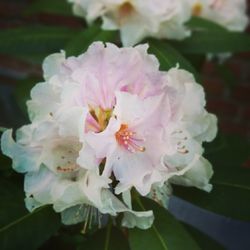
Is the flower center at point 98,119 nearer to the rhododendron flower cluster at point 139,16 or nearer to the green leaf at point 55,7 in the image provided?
the rhododendron flower cluster at point 139,16

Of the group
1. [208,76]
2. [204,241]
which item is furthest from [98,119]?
[208,76]

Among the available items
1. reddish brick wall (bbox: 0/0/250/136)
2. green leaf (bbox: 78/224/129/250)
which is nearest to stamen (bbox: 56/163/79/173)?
green leaf (bbox: 78/224/129/250)

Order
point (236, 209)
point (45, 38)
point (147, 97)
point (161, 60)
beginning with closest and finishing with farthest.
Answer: point (147, 97)
point (236, 209)
point (161, 60)
point (45, 38)

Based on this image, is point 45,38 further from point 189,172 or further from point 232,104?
point 232,104

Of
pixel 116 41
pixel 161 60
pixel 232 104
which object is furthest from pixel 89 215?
pixel 232 104

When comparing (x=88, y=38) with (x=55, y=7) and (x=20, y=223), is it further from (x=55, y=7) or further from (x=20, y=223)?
(x=20, y=223)

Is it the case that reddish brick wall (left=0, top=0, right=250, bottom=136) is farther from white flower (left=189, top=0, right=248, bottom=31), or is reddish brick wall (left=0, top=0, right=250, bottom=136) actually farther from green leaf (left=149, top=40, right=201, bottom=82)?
green leaf (left=149, top=40, right=201, bottom=82)

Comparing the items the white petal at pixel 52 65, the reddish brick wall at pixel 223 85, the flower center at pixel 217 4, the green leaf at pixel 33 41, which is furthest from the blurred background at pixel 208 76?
the white petal at pixel 52 65
